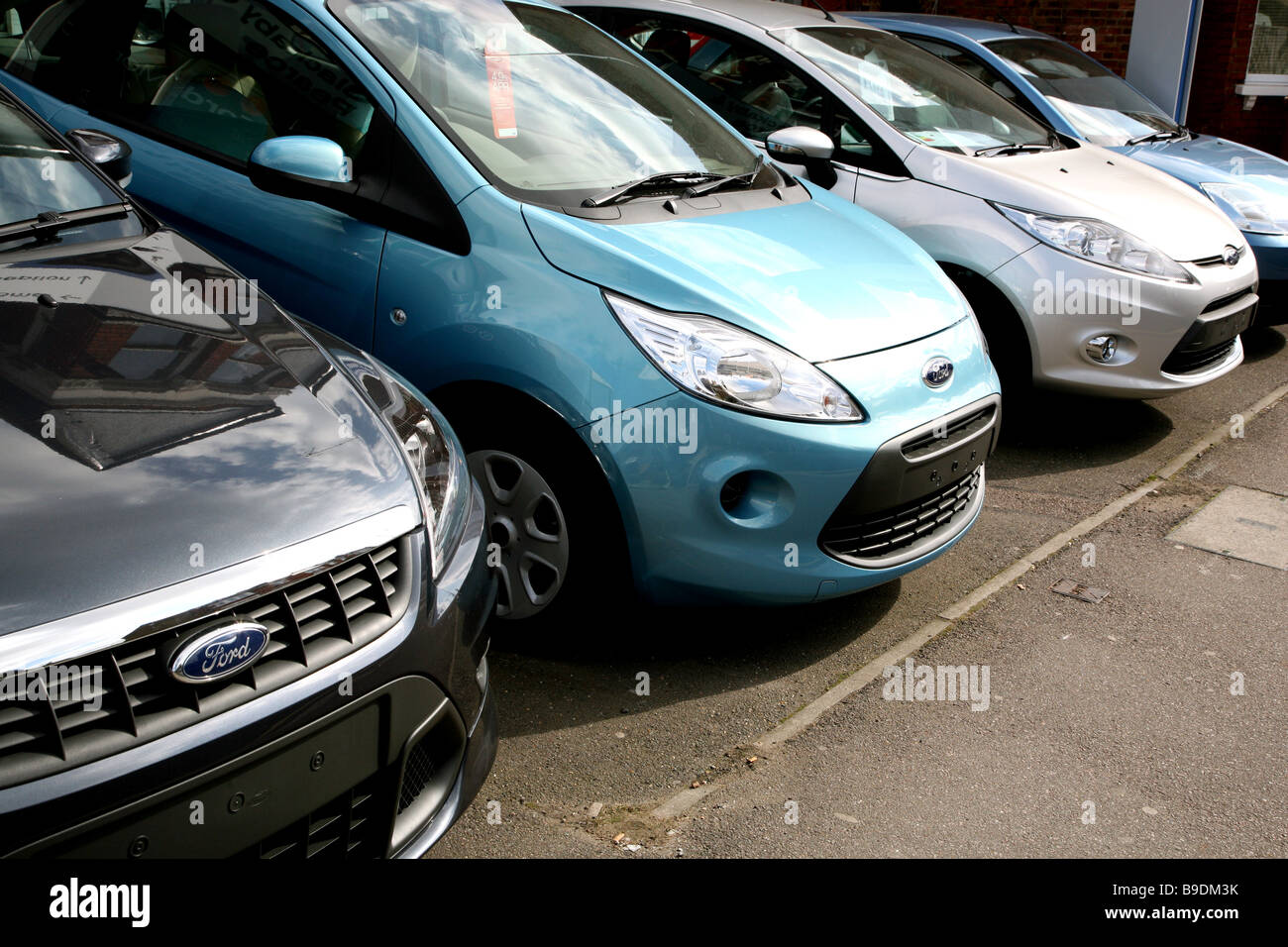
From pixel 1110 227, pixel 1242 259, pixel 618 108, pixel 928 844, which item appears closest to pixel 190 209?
pixel 618 108

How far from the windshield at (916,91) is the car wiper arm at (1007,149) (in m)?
0.03

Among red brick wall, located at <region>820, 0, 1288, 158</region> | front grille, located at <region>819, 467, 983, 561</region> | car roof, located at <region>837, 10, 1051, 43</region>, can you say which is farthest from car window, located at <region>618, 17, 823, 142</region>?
red brick wall, located at <region>820, 0, 1288, 158</region>

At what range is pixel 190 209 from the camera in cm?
401

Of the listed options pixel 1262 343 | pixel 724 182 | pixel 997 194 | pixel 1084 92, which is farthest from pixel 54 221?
pixel 1262 343

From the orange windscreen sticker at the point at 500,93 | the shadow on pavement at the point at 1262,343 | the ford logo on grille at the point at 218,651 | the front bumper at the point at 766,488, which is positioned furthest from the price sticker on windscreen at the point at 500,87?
the shadow on pavement at the point at 1262,343

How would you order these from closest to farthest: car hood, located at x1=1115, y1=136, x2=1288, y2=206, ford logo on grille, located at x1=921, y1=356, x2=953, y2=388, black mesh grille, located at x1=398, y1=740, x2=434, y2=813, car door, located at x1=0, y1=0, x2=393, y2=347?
1. black mesh grille, located at x1=398, y1=740, x2=434, y2=813
2. ford logo on grille, located at x1=921, y1=356, x2=953, y2=388
3. car door, located at x1=0, y1=0, x2=393, y2=347
4. car hood, located at x1=1115, y1=136, x2=1288, y2=206

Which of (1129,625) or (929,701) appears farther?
(1129,625)

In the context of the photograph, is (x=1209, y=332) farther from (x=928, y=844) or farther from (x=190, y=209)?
(x=190, y=209)

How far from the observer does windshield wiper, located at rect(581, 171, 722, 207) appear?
3.65 meters

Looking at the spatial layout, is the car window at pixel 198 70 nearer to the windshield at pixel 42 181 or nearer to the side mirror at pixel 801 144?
the windshield at pixel 42 181

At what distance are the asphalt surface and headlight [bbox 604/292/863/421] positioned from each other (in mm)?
792

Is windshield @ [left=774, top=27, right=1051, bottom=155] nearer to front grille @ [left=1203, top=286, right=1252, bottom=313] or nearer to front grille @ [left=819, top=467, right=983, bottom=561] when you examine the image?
front grille @ [left=1203, top=286, right=1252, bottom=313]
